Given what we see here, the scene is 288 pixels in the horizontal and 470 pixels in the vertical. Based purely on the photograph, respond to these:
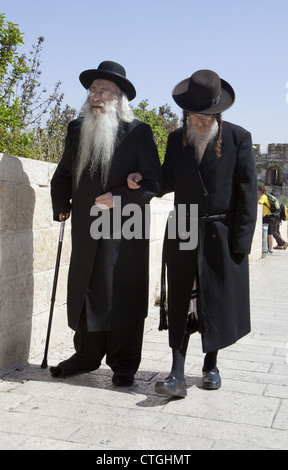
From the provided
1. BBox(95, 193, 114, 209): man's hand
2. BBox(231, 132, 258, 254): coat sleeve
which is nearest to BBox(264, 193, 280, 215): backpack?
BBox(231, 132, 258, 254): coat sleeve

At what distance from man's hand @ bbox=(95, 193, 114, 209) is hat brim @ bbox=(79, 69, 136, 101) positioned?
753 mm

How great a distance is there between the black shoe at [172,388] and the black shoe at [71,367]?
644mm

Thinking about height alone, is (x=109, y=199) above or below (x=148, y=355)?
above

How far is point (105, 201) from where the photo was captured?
4.37 metres

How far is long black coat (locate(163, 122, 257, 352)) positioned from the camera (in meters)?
4.26

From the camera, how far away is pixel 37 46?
8312 millimetres

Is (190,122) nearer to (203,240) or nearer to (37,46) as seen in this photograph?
(203,240)

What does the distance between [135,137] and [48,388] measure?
177 cm

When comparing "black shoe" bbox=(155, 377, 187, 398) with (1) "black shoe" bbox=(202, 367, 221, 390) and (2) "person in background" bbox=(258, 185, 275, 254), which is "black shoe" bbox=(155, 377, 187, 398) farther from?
(2) "person in background" bbox=(258, 185, 275, 254)

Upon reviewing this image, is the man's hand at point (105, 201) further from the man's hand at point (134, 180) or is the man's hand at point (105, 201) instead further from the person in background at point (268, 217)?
the person in background at point (268, 217)

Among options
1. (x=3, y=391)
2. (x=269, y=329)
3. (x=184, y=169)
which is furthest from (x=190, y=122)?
(x=269, y=329)

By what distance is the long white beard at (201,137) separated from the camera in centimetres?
429

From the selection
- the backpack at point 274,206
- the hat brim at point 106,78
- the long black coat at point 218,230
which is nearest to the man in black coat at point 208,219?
the long black coat at point 218,230
